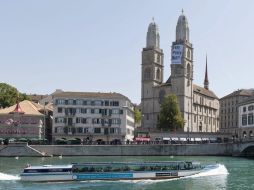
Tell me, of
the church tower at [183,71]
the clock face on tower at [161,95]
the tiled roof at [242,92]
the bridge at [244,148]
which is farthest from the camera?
the tiled roof at [242,92]

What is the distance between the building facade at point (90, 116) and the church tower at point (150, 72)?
35.9 metres

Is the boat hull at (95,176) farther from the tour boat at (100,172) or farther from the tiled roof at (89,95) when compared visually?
the tiled roof at (89,95)

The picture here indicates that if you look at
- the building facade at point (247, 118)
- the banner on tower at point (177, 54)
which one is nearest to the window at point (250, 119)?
the building facade at point (247, 118)

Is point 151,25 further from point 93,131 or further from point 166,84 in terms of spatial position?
point 93,131

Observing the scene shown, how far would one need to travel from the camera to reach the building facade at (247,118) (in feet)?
401

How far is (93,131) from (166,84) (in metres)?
43.3

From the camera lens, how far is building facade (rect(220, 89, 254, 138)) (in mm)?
170875

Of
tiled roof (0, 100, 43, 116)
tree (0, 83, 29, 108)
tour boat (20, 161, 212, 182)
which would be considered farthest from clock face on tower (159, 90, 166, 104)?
tour boat (20, 161, 212, 182)

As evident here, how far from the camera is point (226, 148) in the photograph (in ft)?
383

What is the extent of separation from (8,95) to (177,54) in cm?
5163

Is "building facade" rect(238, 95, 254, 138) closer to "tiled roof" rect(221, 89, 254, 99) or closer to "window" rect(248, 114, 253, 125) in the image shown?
"window" rect(248, 114, 253, 125)

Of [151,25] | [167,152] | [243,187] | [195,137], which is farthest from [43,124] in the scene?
[243,187]

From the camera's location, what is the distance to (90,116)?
125375 mm

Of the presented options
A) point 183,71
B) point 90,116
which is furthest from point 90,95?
point 183,71
